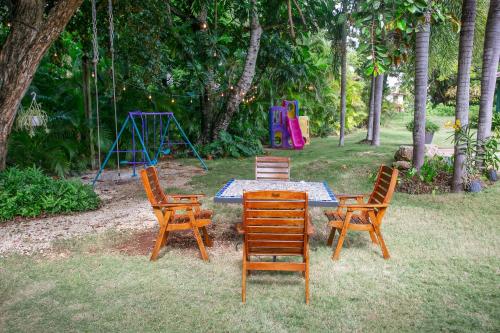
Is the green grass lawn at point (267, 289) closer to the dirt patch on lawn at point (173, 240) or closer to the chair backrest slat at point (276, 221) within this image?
the dirt patch on lawn at point (173, 240)

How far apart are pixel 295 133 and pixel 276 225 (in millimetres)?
12745

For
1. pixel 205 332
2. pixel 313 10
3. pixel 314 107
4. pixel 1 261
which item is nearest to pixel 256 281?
pixel 205 332

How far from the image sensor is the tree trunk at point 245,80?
12.8 m

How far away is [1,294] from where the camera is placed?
3.79 meters

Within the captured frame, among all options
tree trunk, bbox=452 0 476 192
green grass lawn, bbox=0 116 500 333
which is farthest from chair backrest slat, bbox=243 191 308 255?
tree trunk, bbox=452 0 476 192

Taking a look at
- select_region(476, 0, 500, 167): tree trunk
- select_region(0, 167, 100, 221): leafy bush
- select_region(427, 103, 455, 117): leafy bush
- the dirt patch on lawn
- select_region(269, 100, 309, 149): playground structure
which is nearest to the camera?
the dirt patch on lawn

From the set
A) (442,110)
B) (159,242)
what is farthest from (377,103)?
(442,110)

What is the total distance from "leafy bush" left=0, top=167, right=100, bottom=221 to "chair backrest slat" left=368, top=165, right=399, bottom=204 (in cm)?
461

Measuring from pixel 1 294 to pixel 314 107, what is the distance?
59.0 ft

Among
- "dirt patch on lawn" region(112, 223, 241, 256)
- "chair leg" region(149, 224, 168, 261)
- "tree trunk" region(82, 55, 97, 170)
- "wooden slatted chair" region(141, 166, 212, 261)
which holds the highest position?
"tree trunk" region(82, 55, 97, 170)

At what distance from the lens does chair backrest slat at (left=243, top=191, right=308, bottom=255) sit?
140 inches

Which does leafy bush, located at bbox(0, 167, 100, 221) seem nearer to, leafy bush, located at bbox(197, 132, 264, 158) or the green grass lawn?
the green grass lawn

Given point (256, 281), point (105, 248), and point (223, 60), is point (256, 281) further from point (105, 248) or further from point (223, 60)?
point (223, 60)

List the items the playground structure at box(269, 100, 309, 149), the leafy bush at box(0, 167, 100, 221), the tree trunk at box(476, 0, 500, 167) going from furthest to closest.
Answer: the playground structure at box(269, 100, 309, 149)
the tree trunk at box(476, 0, 500, 167)
the leafy bush at box(0, 167, 100, 221)
